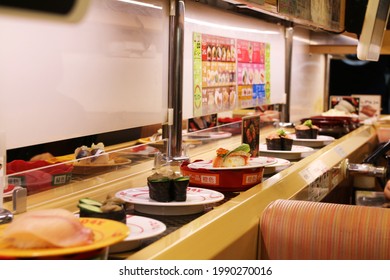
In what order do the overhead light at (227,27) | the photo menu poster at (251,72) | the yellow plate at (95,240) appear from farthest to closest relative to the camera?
the photo menu poster at (251,72)
the overhead light at (227,27)
the yellow plate at (95,240)

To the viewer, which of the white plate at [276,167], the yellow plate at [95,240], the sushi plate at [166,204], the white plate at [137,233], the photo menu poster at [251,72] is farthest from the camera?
the photo menu poster at [251,72]

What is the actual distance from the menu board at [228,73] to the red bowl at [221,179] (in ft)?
3.29

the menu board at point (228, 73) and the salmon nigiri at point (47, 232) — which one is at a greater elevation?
the menu board at point (228, 73)

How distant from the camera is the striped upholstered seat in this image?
5.97 feet

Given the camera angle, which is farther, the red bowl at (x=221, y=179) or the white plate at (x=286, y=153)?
the white plate at (x=286, y=153)

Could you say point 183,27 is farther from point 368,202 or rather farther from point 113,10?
point 368,202

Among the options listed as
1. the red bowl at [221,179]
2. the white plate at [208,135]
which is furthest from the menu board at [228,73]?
the red bowl at [221,179]

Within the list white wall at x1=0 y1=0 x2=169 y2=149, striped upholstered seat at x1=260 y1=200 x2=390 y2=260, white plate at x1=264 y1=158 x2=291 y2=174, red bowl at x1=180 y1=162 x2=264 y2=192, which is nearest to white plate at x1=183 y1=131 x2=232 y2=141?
white wall at x1=0 y1=0 x2=169 y2=149

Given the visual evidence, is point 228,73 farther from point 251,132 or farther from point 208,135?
point 251,132

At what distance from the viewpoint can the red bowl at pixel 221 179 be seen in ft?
6.91

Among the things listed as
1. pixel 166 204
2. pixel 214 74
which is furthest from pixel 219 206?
pixel 214 74

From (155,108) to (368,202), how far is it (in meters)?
1.25

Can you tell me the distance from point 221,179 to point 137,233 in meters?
0.74

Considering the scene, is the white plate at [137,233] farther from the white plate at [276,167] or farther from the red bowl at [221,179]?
the white plate at [276,167]
